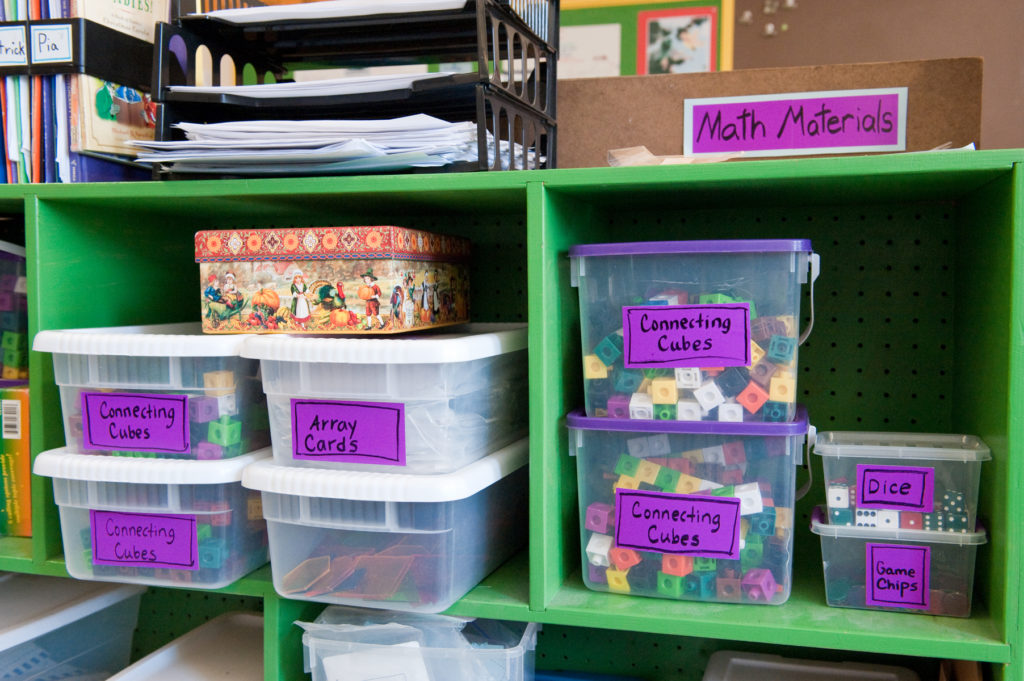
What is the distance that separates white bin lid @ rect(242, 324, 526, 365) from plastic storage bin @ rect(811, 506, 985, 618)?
1.41ft

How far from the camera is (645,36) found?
276 cm

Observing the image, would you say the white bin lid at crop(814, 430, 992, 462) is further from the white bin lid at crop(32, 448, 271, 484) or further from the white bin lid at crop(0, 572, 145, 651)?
the white bin lid at crop(0, 572, 145, 651)

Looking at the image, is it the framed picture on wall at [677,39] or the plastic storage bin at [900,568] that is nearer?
the plastic storage bin at [900,568]

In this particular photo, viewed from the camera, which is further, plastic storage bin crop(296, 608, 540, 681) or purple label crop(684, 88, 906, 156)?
purple label crop(684, 88, 906, 156)

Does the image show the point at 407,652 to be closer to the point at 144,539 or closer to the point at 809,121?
the point at 144,539

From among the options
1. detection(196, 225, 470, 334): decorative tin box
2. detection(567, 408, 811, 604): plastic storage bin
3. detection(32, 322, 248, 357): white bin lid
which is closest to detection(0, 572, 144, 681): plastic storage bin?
detection(32, 322, 248, 357): white bin lid

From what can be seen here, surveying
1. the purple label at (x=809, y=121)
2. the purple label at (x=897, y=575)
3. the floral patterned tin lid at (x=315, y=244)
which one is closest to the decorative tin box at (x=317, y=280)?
the floral patterned tin lid at (x=315, y=244)

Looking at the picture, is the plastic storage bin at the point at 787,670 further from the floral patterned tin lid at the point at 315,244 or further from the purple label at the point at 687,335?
the floral patterned tin lid at the point at 315,244

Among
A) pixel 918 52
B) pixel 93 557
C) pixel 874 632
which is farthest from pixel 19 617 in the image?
pixel 918 52

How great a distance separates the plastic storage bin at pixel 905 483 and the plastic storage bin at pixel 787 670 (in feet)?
1.06

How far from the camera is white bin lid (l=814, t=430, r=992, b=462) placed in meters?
0.86

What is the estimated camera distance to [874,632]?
2.70 ft

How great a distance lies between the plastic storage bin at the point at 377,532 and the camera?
0.88 m

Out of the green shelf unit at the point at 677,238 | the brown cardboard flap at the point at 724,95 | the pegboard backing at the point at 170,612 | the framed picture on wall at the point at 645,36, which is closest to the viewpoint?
the green shelf unit at the point at 677,238
